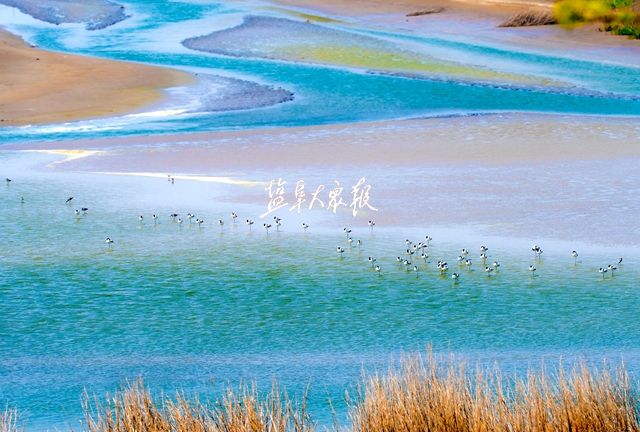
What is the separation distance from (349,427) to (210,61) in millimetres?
29365

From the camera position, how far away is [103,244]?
18062 millimetres

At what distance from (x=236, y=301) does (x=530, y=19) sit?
31916 millimetres

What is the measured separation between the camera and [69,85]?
3278 centimetres

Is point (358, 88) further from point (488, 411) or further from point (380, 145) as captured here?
point (488, 411)

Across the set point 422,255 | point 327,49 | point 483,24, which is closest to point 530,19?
point 483,24

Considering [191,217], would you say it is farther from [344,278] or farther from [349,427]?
[349,427]

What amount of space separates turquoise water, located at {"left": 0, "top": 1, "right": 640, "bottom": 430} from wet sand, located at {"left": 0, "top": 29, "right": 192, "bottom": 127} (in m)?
6.27

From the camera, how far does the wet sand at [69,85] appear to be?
2975 cm

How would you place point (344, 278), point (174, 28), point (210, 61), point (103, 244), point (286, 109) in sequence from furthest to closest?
point (174, 28)
point (210, 61)
point (286, 109)
point (103, 244)
point (344, 278)

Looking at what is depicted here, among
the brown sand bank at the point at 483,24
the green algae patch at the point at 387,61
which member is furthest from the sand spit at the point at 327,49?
the brown sand bank at the point at 483,24

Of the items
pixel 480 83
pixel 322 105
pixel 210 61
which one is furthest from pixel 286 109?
pixel 210 61

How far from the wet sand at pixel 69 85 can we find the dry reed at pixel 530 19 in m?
15.0

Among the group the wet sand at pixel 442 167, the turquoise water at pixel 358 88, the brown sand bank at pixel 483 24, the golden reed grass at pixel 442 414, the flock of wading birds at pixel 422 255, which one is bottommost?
the golden reed grass at pixel 442 414

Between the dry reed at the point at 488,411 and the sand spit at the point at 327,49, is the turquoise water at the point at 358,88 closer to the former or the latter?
the sand spit at the point at 327,49
